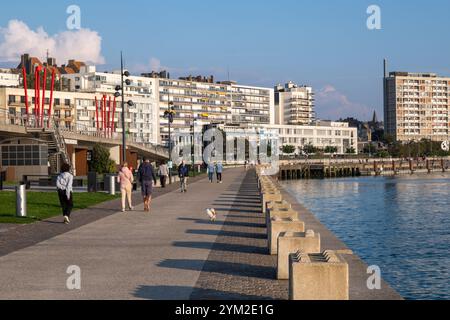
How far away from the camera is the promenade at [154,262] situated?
1090cm

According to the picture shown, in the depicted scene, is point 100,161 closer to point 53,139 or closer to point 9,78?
point 53,139

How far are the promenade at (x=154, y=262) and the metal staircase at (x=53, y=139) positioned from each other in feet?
108

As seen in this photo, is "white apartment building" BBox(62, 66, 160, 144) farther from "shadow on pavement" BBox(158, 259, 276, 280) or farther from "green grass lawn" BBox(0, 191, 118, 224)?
"shadow on pavement" BBox(158, 259, 276, 280)

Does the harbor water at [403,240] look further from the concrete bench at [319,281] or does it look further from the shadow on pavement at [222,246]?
the concrete bench at [319,281]

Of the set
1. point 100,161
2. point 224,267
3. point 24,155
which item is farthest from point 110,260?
point 100,161

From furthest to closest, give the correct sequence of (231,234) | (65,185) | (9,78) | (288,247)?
(9,78)
(65,185)
(231,234)
(288,247)

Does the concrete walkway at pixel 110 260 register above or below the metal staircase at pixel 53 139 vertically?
below

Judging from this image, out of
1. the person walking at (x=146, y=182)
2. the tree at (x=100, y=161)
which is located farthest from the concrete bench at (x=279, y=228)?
the tree at (x=100, y=161)

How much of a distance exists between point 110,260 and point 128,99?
131292 millimetres

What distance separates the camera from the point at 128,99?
144 metres
